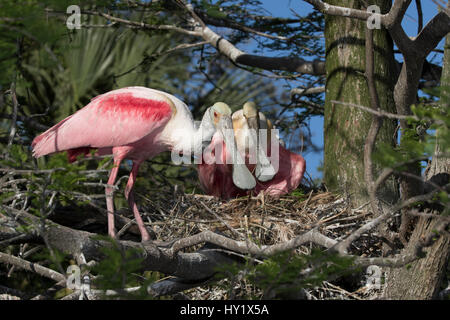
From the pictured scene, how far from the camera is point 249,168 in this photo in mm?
5410

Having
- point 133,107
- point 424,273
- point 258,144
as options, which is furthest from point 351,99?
point 424,273

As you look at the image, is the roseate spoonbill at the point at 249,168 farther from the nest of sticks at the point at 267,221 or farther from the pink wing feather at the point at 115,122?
the pink wing feather at the point at 115,122

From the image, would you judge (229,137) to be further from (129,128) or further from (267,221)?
(267,221)

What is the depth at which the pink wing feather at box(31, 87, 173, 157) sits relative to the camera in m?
4.63

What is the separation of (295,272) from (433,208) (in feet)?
4.32

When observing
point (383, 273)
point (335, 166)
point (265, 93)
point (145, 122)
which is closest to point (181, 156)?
point (145, 122)

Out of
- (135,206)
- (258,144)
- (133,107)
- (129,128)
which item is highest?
(133,107)

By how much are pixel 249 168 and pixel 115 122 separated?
1315 mm

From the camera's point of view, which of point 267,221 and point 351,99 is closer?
point 267,221

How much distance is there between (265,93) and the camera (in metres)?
10.1

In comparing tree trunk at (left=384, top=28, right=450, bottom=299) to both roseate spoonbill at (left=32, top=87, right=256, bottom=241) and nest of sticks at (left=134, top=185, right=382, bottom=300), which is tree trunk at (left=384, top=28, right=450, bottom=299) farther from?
roseate spoonbill at (left=32, top=87, right=256, bottom=241)

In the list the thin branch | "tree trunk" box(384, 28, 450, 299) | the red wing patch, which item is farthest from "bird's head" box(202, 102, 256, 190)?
→ the thin branch

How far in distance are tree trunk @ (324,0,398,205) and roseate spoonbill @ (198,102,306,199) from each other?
318 mm

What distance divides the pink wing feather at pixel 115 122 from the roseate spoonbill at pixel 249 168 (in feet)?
2.33
